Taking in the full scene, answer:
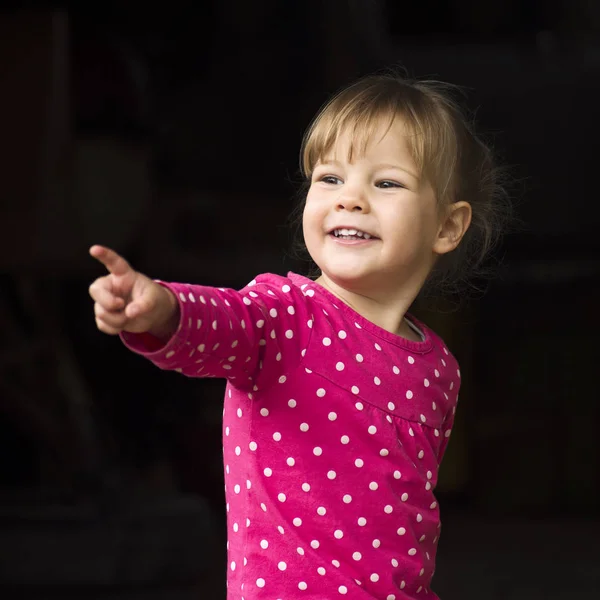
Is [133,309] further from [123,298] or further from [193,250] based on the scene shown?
[193,250]

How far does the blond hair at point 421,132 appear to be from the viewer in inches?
40.1

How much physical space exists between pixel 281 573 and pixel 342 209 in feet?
1.05

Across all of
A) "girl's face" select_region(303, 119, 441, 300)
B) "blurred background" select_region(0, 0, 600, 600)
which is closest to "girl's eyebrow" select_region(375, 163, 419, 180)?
"girl's face" select_region(303, 119, 441, 300)

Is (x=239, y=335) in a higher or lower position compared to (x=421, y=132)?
lower

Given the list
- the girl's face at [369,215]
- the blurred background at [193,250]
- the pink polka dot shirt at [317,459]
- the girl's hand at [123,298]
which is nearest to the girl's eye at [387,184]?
the girl's face at [369,215]

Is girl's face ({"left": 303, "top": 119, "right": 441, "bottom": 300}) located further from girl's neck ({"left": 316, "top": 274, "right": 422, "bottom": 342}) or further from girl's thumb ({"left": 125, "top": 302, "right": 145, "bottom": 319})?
girl's thumb ({"left": 125, "top": 302, "right": 145, "bottom": 319})

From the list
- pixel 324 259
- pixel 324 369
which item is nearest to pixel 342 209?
pixel 324 259

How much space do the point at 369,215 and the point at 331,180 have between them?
0.06 metres

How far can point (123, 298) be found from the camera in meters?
0.73

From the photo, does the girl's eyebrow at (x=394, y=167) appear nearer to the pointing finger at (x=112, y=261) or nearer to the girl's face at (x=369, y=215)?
the girl's face at (x=369, y=215)

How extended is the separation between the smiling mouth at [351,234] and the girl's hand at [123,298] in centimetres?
28

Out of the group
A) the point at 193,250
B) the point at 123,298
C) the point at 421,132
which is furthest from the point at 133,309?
the point at 193,250

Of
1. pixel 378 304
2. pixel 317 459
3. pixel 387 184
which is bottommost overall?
pixel 317 459

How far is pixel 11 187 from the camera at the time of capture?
180 cm
